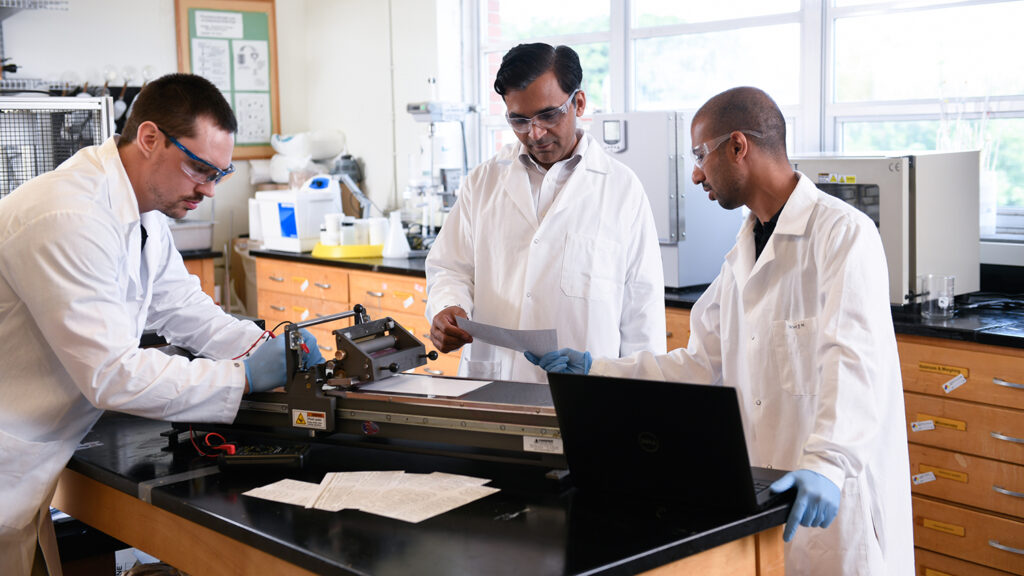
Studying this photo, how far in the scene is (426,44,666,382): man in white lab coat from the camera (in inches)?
99.9

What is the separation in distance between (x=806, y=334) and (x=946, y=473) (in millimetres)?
1324

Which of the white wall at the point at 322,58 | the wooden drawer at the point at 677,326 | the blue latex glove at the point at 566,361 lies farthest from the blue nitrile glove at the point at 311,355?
the white wall at the point at 322,58

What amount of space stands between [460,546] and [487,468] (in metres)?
0.39

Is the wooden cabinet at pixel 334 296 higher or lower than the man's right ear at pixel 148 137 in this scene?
lower

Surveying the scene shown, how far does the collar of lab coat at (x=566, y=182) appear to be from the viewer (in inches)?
103

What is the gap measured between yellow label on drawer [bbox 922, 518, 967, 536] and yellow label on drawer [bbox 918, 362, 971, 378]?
0.46 meters

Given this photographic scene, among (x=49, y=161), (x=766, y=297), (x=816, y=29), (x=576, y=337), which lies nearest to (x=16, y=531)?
(x=576, y=337)

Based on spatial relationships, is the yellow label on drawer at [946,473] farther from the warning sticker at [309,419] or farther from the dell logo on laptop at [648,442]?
the warning sticker at [309,419]

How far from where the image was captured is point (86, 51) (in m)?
5.79

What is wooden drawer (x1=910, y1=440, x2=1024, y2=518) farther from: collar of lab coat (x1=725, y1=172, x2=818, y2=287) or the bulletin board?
the bulletin board

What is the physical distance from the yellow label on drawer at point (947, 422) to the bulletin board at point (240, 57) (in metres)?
4.58

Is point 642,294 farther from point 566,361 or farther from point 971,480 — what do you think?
point 971,480

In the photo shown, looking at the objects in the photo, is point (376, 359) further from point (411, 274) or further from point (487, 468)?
point (411, 274)

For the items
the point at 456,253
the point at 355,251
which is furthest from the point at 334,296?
the point at 456,253
